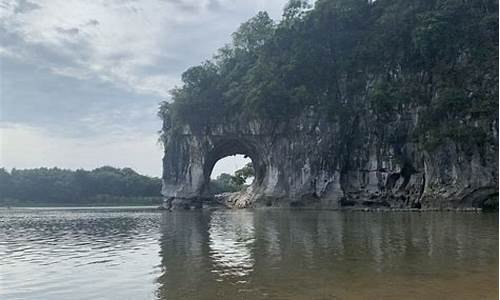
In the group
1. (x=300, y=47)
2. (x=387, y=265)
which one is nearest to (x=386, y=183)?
(x=300, y=47)

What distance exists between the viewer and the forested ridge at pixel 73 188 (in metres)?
81.7

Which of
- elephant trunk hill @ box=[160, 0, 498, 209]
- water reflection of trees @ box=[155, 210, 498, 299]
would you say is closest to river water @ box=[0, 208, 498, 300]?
water reflection of trees @ box=[155, 210, 498, 299]

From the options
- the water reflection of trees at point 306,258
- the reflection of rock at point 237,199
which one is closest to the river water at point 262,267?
the water reflection of trees at point 306,258

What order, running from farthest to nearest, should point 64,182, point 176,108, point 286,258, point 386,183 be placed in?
point 64,182 < point 176,108 < point 386,183 < point 286,258

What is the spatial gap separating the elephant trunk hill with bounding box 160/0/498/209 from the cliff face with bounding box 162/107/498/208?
0.09 meters

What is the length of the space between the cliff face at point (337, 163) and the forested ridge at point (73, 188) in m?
33.0

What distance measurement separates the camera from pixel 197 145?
5347 centimetres

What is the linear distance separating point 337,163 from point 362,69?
811 centimetres

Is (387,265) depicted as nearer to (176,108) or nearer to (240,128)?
(240,128)

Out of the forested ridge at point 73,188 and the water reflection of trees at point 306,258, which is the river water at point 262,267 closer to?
the water reflection of trees at point 306,258

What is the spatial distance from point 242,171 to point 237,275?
59.6 metres

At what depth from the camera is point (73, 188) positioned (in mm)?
84188

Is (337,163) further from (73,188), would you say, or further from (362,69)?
(73,188)

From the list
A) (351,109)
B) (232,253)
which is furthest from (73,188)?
(232,253)
